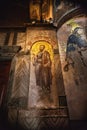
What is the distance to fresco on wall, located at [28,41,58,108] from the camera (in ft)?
15.1

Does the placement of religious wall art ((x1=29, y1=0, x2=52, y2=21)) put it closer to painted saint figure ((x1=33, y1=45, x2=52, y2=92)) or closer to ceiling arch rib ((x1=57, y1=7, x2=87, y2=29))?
ceiling arch rib ((x1=57, y1=7, x2=87, y2=29))

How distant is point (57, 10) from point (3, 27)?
2.19m

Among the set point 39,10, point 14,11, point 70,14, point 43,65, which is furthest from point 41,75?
point 14,11

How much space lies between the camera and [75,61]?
5898 mm

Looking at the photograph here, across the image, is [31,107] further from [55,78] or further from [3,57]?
[3,57]

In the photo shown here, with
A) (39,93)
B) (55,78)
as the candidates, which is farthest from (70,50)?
(39,93)

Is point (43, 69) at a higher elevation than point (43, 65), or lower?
lower

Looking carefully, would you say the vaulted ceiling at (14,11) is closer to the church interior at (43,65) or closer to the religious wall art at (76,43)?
the church interior at (43,65)

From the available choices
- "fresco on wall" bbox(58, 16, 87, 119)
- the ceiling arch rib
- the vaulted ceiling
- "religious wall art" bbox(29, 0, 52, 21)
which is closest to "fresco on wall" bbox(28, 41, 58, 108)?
"fresco on wall" bbox(58, 16, 87, 119)

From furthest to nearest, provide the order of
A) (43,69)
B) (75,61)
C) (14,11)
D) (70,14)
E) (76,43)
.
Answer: (14,11), (70,14), (76,43), (75,61), (43,69)

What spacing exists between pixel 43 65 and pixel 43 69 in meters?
0.15

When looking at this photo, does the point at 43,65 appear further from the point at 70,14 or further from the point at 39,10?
the point at 70,14

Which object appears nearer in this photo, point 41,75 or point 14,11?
point 41,75

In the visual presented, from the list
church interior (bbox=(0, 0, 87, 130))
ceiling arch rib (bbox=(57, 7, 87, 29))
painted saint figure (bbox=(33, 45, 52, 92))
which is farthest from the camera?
ceiling arch rib (bbox=(57, 7, 87, 29))
